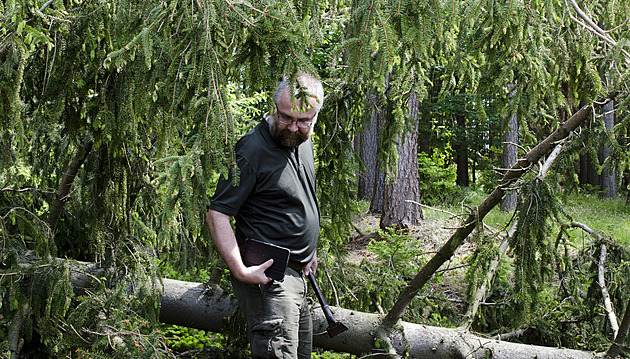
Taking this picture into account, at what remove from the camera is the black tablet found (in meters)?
2.88

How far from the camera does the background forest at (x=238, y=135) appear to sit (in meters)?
2.23

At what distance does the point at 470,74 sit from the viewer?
3.59 metres

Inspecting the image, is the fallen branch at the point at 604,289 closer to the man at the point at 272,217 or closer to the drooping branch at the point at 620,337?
the drooping branch at the point at 620,337

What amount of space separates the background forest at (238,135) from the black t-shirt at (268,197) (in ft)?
1.25

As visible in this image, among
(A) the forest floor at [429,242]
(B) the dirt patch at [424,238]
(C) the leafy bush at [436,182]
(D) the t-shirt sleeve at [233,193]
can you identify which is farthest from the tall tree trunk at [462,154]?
(D) the t-shirt sleeve at [233,193]

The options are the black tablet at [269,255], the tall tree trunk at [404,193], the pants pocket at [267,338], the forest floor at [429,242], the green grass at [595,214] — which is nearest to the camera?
the pants pocket at [267,338]

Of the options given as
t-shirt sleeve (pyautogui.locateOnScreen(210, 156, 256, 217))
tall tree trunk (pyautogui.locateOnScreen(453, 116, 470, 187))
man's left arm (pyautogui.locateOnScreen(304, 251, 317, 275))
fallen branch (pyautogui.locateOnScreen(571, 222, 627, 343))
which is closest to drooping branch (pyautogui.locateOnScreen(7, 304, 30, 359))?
t-shirt sleeve (pyautogui.locateOnScreen(210, 156, 256, 217))

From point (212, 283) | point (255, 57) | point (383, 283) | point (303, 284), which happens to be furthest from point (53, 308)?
point (383, 283)

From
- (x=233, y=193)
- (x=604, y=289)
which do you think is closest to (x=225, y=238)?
(x=233, y=193)

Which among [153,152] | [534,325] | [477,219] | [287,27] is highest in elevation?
[287,27]

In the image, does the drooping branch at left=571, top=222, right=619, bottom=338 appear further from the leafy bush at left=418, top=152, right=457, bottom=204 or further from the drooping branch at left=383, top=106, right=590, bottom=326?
the leafy bush at left=418, top=152, right=457, bottom=204

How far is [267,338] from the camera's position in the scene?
281 cm

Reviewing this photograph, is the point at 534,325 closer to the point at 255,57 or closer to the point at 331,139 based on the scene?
the point at 331,139

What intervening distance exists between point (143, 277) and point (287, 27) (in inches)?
91.7
